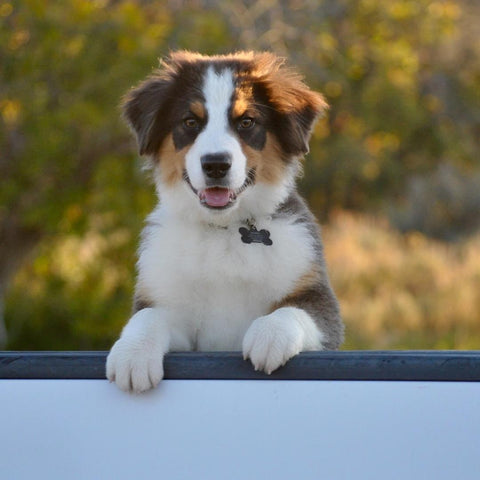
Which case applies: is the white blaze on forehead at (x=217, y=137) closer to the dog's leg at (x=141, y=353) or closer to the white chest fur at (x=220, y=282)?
the white chest fur at (x=220, y=282)

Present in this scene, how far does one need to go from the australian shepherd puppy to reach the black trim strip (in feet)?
2.71

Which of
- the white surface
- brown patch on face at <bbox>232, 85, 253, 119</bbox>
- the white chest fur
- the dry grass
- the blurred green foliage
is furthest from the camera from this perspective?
the dry grass

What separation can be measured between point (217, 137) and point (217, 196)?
243 millimetres

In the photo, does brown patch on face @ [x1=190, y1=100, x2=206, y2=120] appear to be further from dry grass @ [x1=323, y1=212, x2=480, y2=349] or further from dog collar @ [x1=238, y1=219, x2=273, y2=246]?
dry grass @ [x1=323, y1=212, x2=480, y2=349]

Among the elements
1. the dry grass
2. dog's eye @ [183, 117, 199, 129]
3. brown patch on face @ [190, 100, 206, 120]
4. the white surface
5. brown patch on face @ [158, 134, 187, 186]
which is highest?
brown patch on face @ [190, 100, 206, 120]

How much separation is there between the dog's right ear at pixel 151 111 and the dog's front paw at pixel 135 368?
1.71m

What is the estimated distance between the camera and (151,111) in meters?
4.97

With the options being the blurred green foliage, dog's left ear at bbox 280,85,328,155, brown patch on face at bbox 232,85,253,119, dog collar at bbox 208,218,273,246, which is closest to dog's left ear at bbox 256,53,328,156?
dog's left ear at bbox 280,85,328,155

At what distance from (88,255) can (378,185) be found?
13.0m

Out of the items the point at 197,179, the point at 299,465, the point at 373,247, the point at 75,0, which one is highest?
the point at 75,0

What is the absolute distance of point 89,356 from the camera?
311 centimetres

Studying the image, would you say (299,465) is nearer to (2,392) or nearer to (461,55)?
(2,392)

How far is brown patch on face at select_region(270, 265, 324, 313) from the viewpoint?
4.35 metres

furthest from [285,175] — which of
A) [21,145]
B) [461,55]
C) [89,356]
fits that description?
[461,55]
